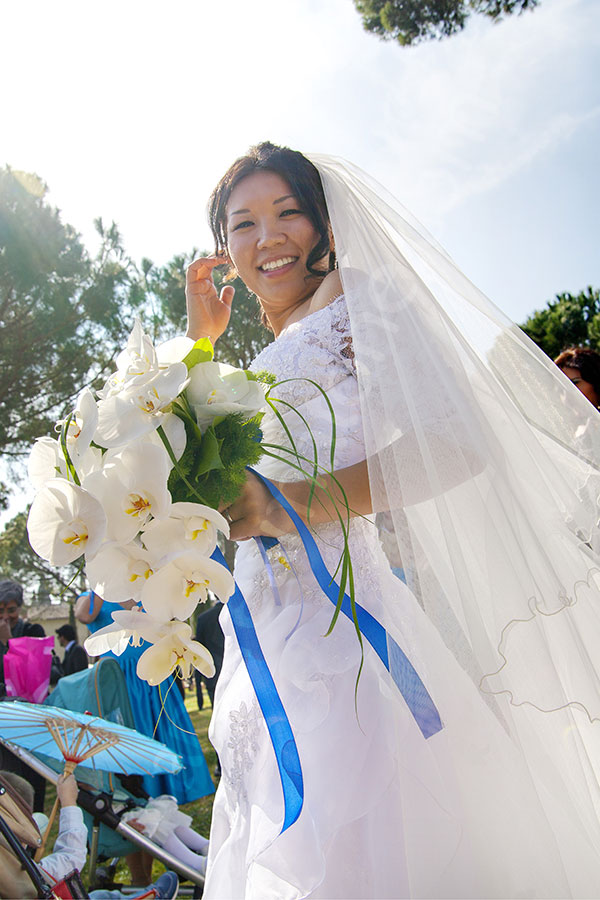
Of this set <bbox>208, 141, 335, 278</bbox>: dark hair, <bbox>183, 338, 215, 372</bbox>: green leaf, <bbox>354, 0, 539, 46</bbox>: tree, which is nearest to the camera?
<bbox>183, 338, 215, 372</bbox>: green leaf

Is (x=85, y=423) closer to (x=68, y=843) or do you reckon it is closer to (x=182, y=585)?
(x=182, y=585)

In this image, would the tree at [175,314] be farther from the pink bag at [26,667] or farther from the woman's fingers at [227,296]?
the woman's fingers at [227,296]

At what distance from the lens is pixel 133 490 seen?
1125 mm

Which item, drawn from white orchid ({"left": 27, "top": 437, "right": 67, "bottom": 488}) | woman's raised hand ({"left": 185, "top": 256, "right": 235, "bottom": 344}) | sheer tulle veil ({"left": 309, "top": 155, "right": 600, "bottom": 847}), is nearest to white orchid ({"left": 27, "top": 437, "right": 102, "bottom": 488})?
white orchid ({"left": 27, "top": 437, "right": 67, "bottom": 488})

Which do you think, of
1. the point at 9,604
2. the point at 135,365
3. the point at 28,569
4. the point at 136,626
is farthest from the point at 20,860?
the point at 28,569

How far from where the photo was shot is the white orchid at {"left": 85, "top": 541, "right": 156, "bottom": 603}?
1142 mm

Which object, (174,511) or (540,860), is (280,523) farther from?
(540,860)

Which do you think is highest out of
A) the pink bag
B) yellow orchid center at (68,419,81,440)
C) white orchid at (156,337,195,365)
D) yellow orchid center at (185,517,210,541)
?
the pink bag

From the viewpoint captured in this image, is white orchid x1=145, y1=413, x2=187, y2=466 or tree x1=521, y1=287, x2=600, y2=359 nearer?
white orchid x1=145, y1=413, x2=187, y2=466

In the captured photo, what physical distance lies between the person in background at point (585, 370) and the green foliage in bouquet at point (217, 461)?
2.66 metres

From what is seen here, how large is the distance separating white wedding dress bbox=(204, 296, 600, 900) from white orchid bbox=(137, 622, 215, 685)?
0.28 metres

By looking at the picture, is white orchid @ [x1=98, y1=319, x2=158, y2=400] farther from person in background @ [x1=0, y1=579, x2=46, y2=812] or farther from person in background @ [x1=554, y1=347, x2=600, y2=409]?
person in background @ [x1=0, y1=579, x2=46, y2=812]

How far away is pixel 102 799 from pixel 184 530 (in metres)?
3.04

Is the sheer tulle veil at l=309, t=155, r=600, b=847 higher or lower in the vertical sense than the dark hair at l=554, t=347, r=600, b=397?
lower
